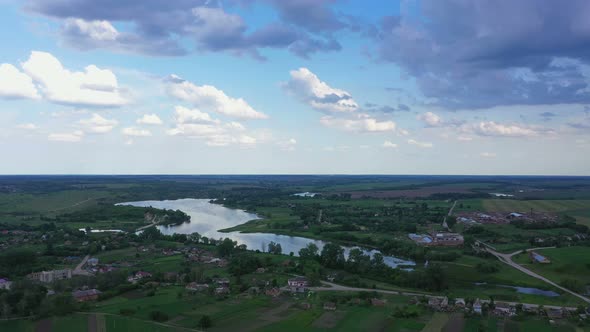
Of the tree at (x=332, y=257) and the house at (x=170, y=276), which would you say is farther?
the tree at (x=332, y=257)

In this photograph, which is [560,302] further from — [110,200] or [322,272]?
[110,200]

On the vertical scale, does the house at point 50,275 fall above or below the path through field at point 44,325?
above

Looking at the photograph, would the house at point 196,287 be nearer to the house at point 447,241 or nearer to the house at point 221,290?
the house at point 221,290

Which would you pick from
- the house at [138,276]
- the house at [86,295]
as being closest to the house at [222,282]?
the house at [138,276]

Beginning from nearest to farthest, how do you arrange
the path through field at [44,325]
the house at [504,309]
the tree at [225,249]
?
the path through field at [44,325], the house at [504,309], the tree at [225,249]

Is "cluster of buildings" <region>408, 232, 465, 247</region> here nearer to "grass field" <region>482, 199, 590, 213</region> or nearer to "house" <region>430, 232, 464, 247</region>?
"house" <region>430, 232, 464, 247</region>

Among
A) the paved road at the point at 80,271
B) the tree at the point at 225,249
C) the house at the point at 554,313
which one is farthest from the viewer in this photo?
the tree at the point at 225,249

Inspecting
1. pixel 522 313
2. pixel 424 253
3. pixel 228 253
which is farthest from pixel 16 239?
pixel 522 313
